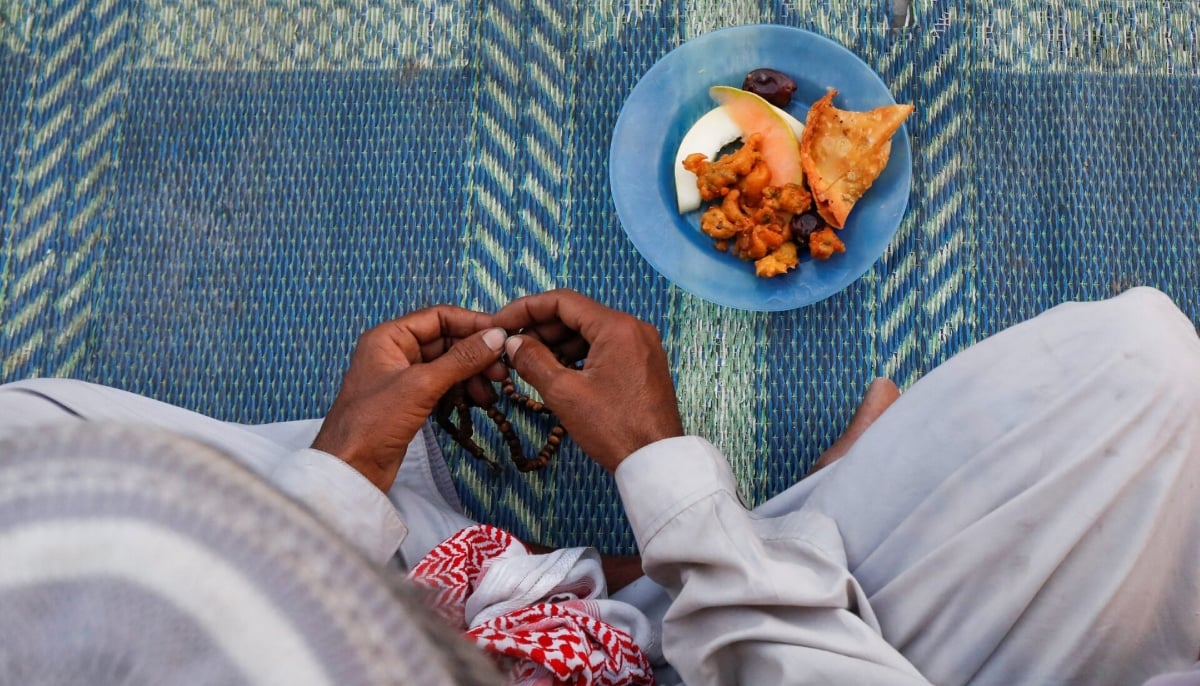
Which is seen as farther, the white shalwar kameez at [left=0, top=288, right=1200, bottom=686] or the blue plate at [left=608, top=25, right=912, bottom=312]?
the blue plate at [left=608, top=25, right=912, bottom=312]

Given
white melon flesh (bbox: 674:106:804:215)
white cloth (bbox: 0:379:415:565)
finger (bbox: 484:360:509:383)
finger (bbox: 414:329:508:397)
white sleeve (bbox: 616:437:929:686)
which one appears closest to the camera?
white sleeve (bbox: 616:437:929:686)

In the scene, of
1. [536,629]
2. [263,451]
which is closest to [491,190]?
[263,451]

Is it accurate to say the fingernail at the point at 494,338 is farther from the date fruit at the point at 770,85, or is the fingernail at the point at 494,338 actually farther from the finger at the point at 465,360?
the date fruit at the point at 770,85

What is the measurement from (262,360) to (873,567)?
34.2 inches

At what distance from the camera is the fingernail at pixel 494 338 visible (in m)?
0.96

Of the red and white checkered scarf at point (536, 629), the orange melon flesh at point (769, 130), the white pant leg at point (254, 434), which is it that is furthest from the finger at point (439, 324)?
the orange melon flesh at point (769, 130)

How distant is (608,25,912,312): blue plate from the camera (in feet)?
3.65

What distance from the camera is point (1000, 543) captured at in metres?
0.74

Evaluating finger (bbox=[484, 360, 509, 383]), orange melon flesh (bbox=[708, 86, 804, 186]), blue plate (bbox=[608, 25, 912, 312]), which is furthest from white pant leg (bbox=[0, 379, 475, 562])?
orange melon flesh (bbox=[708, 86, 804, 186])

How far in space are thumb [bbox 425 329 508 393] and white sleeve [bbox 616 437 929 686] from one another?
0.70 ft

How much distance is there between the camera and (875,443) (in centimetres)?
83

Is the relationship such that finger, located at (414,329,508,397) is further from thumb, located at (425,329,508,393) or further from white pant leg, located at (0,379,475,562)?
white pant leg, located at (0,379,475,562)

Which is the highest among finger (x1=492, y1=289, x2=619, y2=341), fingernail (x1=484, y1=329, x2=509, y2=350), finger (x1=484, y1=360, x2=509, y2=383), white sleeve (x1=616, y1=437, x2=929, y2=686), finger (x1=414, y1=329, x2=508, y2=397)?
finger (x1=492, y1=289, x2=619, y2=341)

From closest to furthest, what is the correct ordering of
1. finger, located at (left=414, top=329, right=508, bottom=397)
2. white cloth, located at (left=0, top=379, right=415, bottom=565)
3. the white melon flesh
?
white cloth, located at (left=0, top=379, right=415, bottom=565), finger, located at (left=414, top=329, right=508, bottom=397), the white melon flesh
